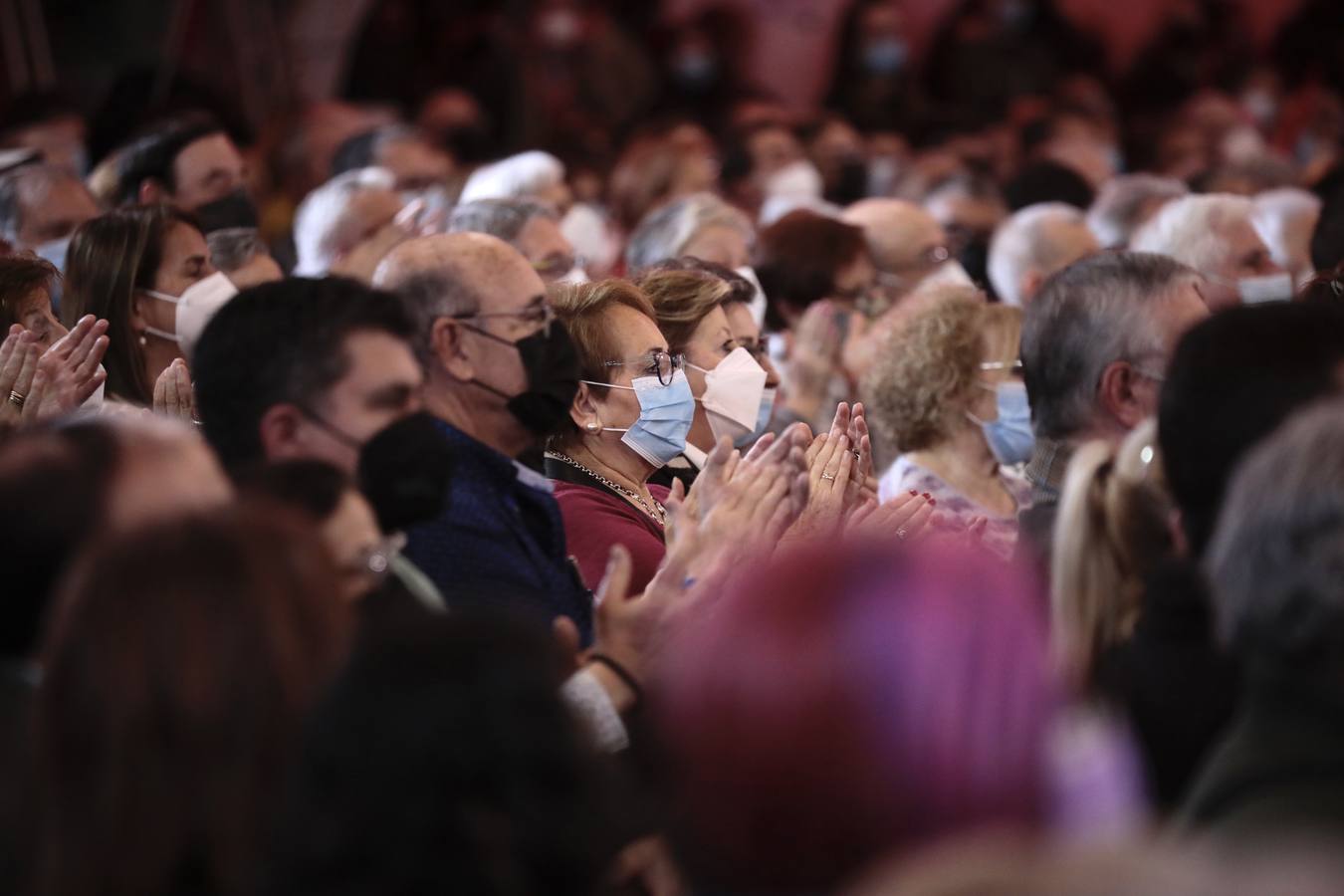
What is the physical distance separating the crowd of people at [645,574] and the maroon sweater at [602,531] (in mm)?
11

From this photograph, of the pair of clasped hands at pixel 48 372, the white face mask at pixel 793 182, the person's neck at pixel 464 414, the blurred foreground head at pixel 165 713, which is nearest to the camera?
the blurred foreground head at pixel 165 713

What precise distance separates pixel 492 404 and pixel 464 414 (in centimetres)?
5

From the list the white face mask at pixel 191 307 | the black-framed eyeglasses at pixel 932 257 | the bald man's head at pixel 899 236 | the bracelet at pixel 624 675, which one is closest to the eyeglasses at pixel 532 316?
the bracelet at pixel 624 675

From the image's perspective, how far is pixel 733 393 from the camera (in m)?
4.43

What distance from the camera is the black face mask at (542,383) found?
334 cm

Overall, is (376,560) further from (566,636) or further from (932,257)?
(932,257)

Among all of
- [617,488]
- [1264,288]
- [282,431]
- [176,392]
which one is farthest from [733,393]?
[1264,288]

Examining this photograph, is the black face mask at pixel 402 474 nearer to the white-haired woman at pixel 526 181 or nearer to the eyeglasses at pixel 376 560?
the eyeglasses at pixel 376 560

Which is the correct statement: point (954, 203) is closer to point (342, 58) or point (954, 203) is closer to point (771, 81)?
point (342, 58)

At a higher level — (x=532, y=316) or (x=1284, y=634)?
(x=1284, y=634)

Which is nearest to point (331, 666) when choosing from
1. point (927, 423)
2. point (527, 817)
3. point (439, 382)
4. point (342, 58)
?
point (527, 817)

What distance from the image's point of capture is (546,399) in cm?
336

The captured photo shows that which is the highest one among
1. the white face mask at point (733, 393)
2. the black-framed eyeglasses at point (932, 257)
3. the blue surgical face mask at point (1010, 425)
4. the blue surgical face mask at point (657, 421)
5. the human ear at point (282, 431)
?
the human ear at point (282, 431)

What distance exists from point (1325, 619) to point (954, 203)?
641 centimetres
